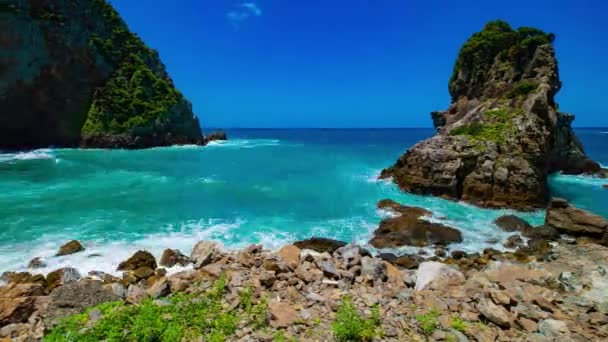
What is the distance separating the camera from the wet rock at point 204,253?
10203 millimetres

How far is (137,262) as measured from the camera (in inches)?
488

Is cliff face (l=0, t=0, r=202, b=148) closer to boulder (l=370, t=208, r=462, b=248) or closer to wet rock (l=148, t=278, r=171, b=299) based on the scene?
boulder (l=370, t=208, r=462, b=248)

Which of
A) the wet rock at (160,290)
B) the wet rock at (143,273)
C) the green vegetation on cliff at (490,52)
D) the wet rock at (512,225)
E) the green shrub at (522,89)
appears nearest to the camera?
the wet rock at (160,290)

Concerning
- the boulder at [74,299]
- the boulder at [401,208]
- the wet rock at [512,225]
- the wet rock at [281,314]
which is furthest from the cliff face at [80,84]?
the wet rock at [281,314]

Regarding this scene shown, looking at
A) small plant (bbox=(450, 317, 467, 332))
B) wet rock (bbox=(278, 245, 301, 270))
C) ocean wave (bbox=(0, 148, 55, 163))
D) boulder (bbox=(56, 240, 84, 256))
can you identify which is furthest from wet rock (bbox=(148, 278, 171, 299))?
ocean wave (bbox=(0, 148, 55, 163))

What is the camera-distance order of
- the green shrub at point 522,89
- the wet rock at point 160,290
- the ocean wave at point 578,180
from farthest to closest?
the ocean wave at point 578,180
the green shrub at point 522,89
the wet rock at point 160,290

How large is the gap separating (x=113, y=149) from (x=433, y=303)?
63.0 meters

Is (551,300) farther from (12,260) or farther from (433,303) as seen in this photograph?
(12,260)

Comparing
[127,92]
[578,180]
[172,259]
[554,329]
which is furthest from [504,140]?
[127,92]

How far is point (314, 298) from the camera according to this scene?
7.45 m

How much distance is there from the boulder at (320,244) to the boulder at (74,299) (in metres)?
8.41

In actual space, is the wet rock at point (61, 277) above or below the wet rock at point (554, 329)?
below

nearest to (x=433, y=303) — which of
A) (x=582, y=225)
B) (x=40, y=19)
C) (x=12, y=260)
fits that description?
(x=582, y=225)

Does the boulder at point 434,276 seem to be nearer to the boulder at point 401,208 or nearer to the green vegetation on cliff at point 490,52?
the boulder at point 401,208
